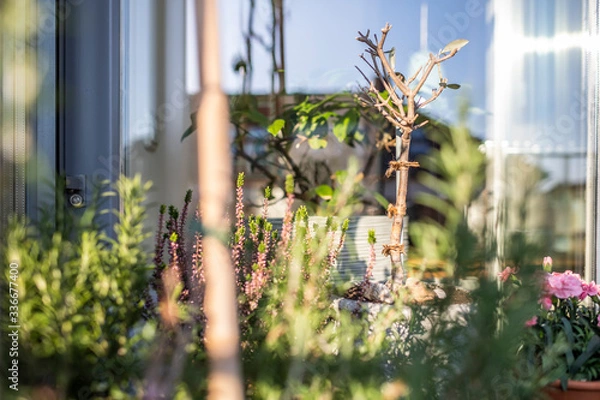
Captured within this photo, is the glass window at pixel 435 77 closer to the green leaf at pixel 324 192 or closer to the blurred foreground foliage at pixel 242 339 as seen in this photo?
the green leaf at pixel 324 192

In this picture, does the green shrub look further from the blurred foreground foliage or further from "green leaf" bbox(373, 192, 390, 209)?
"green leaf" bbox(373, 192, 390, 209)

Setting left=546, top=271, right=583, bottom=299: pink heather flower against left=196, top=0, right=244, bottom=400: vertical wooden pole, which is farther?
left=546, top=271, right=583, bottom=299: pink heather flower

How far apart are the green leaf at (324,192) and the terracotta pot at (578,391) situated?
4.12ft

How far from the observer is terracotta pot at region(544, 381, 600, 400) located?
4.11 feet

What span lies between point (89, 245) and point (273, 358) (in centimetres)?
31

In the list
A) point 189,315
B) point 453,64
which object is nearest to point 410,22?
point 453,64

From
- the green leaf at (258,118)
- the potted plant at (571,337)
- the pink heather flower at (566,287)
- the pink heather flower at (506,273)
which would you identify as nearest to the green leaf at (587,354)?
the potted plant at (571,337)

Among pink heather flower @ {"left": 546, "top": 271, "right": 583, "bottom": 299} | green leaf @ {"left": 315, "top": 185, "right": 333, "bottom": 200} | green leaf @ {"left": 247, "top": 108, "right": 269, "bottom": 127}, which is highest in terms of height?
green leaf @ {"left": 247, "top": 108, "right": 269, "bottom": 127}

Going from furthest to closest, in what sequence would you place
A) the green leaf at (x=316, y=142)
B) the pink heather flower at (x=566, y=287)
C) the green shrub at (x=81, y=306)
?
the green leaf at (x=316, y=142), the pink heather flower at (x=566, y=287), the green shrub at (x=81, y=306)

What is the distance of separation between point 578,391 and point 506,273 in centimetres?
94

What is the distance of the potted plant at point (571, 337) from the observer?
4.10 ft

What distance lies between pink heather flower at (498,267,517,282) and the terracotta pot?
0.90m

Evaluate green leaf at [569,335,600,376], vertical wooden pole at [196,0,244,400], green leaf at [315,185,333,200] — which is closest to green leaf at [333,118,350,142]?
green leaf at [315,185,333,200]

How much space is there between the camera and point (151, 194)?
6.60ft
